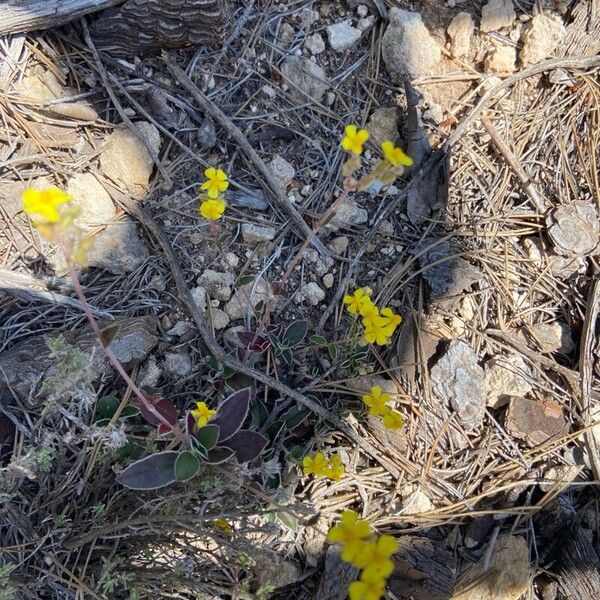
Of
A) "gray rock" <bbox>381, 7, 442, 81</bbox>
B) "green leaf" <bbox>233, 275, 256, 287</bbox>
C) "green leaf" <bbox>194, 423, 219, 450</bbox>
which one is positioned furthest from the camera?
"gray rock" <bbox>381, 7, 442, 81</bbox>

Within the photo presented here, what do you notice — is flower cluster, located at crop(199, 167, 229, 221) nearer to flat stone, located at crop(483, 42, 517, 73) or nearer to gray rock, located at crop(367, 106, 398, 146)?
gray rock, located at crop(367, 106, 398, 146)

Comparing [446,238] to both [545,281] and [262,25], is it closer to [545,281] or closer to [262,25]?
[545,281]

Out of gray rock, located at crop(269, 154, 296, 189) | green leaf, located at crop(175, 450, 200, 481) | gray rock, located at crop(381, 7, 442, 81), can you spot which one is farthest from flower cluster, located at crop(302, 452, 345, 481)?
gray rock, located at crop(381, 7, 442, 81)

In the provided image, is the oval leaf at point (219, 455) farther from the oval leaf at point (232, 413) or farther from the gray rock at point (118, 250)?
the gray rock at point (118, 250)

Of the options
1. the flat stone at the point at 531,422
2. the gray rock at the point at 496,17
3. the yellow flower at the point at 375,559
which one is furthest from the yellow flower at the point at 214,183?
the gray rock at the point at 496,17

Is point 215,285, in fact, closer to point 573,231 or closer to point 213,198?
point 213,198

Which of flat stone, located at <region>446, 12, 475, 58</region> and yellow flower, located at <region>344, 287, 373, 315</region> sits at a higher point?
flat stone, located at <region>446, 12, 475, 58</region>
